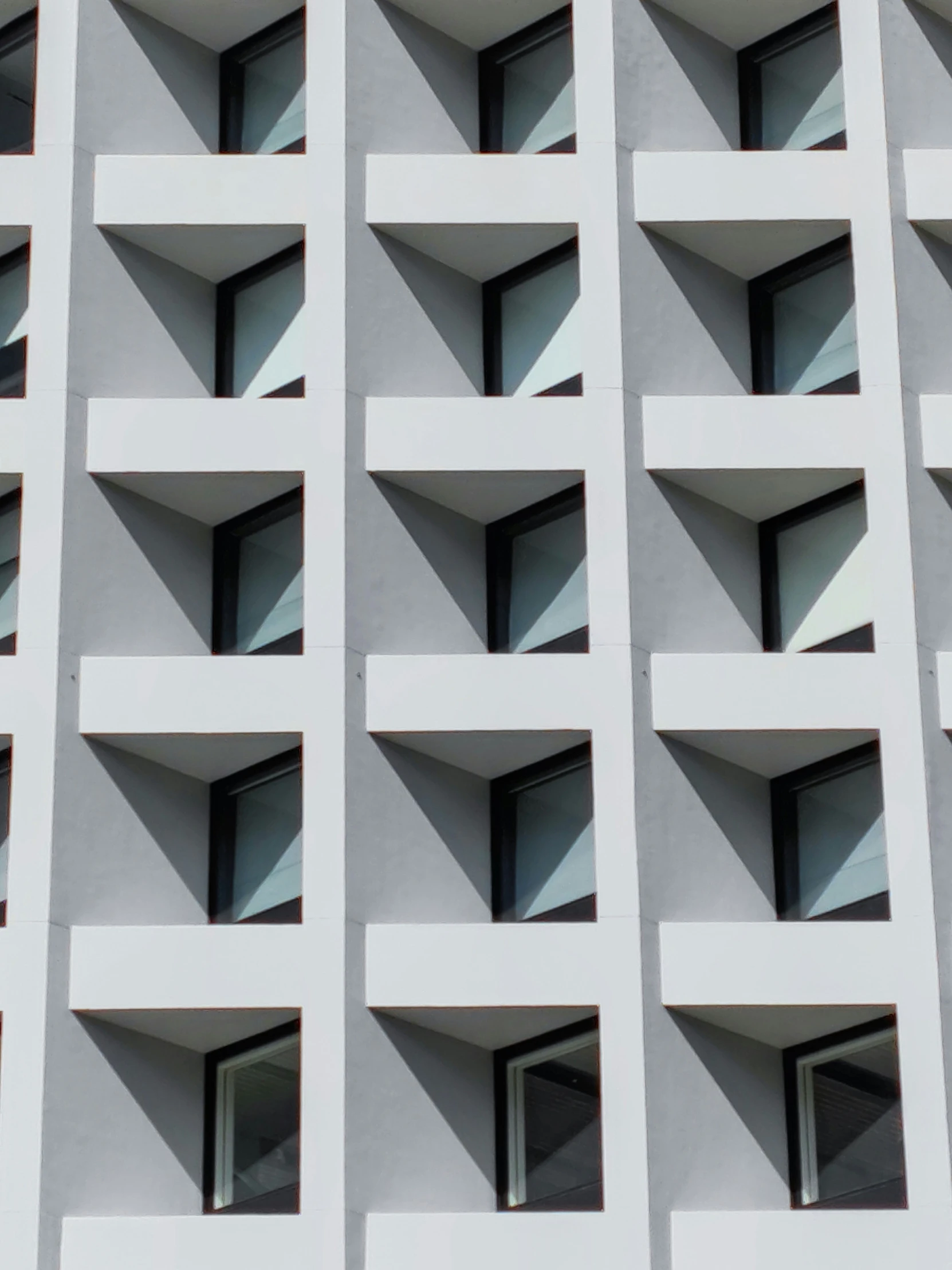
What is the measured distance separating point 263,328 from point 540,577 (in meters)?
5.18

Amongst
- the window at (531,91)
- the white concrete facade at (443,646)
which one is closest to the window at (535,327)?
the white concrete facade at (443,646)

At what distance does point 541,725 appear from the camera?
38344mm

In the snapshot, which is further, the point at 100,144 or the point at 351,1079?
the point at 100,144

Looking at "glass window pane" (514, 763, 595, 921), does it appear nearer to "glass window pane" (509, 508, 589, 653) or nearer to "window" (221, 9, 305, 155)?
"glass window pane" (509, 508, 589, 653)

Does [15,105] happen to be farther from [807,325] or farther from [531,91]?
[807,325]

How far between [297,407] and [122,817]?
5603 millimetres

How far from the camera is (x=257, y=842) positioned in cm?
4000

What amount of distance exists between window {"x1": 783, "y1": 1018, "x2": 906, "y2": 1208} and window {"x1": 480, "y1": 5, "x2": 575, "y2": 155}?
1278 centimetres

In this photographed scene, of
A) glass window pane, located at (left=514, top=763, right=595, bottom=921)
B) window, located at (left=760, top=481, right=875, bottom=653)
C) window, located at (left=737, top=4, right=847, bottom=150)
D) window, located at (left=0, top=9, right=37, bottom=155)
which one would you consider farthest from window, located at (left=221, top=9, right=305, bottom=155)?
glass window pane, located at (left=514, top=763, right=595, bottom=921)

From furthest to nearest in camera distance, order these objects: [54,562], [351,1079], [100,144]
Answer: [100,144], [54,562], [351,1079]

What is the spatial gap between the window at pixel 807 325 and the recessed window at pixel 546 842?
234 inches

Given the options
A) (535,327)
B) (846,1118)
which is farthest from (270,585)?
(846,1118)

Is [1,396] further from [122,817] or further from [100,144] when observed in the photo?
[122,817]

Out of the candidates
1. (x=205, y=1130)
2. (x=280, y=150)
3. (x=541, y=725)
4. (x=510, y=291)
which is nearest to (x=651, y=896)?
(x=541, y=725)
